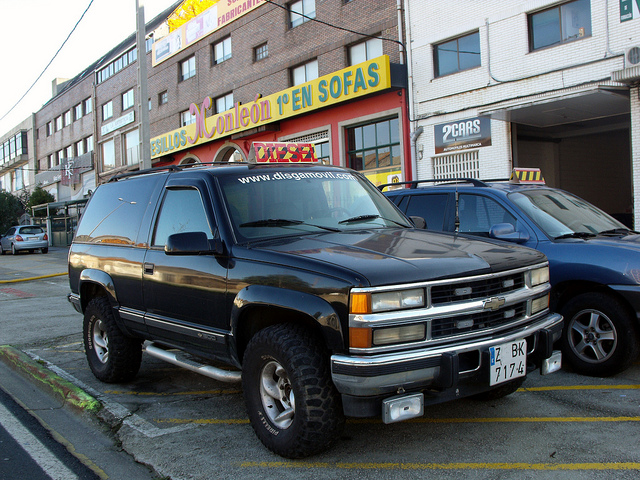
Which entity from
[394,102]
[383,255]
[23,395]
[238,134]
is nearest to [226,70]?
[238,134]

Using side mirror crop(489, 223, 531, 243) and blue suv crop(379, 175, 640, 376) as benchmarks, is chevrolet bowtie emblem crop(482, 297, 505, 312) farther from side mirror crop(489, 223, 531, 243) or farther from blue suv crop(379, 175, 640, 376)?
side mirror crop(489, 223, 531, 243)

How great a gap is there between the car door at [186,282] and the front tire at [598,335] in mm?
3076

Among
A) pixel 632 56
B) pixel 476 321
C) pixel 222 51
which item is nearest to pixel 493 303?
pixel 476 321

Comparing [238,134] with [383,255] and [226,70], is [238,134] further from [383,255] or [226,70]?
[383,255]

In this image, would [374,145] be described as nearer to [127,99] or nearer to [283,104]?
[283,104]

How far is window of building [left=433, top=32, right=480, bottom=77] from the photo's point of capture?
609 inches

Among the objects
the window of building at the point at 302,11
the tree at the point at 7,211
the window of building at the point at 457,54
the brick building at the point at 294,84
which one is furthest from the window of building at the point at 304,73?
the tree at the point at 7,211

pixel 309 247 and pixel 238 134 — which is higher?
pixel 238 134

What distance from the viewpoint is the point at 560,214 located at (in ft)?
18.8

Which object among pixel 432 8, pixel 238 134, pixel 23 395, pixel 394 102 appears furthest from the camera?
pixel 238 134

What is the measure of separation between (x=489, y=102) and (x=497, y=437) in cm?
1264

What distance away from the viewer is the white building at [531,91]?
1252 centimetres

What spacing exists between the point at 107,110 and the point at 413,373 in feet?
134

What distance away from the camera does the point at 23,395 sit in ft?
16.7
